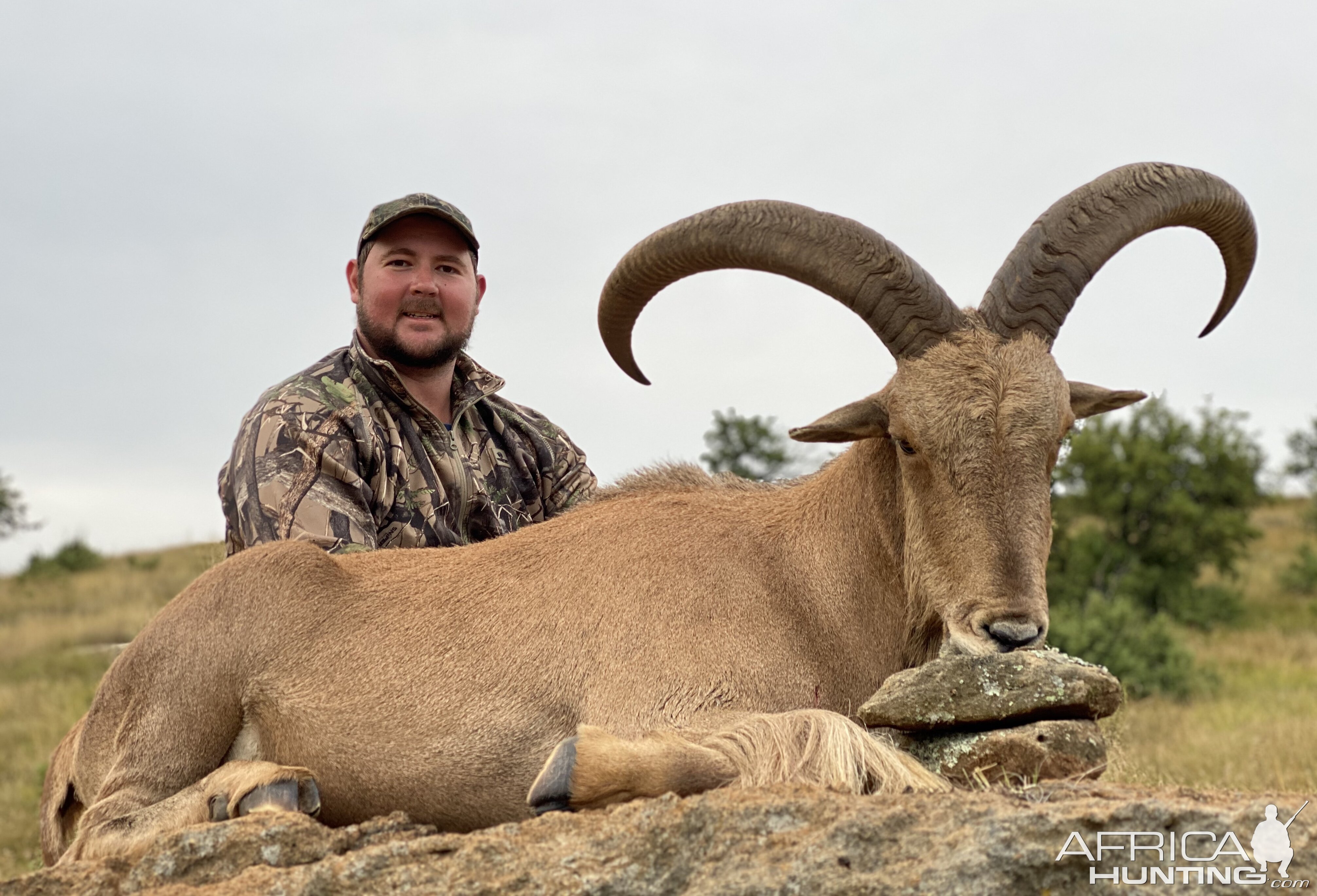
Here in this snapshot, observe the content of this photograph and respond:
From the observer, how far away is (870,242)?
220 inches

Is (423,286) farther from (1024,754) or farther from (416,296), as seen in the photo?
(1024,754)

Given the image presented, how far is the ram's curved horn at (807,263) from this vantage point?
5.45m

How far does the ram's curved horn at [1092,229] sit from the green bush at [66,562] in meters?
40.5

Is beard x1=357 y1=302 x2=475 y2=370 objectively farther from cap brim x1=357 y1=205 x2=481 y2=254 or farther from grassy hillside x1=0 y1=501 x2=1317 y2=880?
grassy hillside x1=0 y1=501 x2=1317 y2=880

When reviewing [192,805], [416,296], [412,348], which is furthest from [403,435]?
[192,805]

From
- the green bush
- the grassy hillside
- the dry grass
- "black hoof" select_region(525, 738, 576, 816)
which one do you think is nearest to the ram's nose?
the grassy hillside

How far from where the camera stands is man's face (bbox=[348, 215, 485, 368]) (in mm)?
8266

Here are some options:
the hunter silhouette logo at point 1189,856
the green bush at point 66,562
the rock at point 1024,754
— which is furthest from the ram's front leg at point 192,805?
the green bush at point 66,562

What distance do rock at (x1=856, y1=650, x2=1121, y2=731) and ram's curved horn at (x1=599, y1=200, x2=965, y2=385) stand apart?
63.0 inches

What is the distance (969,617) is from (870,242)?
1.82 metres

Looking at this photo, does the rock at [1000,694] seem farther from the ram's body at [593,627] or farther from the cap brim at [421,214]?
the cap brim at [421,214]

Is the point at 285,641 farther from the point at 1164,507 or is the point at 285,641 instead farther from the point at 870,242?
the point at 1164,507

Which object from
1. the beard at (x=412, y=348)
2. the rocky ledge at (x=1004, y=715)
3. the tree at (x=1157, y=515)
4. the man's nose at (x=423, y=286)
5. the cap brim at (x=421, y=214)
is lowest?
the rocky ledge at (x=1004, y=715)

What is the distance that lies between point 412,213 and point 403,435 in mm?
1590
